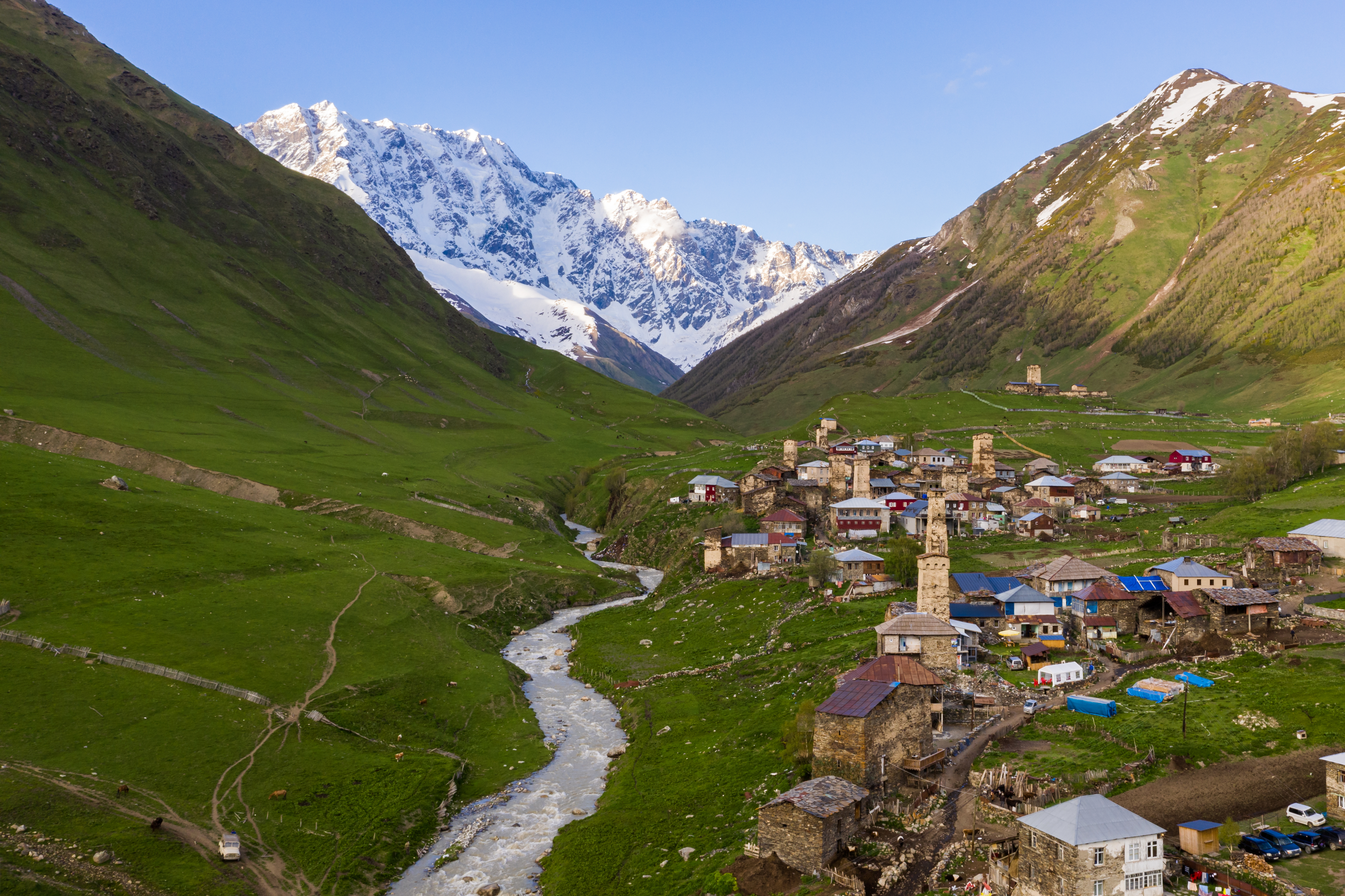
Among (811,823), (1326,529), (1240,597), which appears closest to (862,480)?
(1326,529)

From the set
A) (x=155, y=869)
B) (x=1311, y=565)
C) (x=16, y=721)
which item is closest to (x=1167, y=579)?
(x=1311, y=565)

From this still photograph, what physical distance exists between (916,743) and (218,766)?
146 ft

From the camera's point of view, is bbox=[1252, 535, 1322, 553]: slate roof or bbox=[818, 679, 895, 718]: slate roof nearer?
bbox=[818, 679, 895, 718]: slate roof

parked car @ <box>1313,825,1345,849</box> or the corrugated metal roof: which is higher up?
the corrugated metal roof

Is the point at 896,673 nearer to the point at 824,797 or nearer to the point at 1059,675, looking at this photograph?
the point at 824,797

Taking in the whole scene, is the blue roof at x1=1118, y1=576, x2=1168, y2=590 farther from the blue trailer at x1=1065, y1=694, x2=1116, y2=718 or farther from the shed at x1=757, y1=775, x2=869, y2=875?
the shed at x1=757, y1=775, x2=869, y2=875

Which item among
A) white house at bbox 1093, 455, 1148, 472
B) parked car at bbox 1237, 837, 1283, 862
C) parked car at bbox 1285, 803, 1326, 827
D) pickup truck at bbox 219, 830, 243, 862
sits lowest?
pickup truck at bbox 219, 830, 243, 862

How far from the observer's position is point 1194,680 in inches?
2383

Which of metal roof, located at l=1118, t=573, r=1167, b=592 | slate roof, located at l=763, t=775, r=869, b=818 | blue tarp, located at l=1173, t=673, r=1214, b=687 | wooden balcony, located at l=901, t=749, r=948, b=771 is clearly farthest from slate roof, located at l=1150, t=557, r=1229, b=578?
slate roof, located at l=763, t=775, r=869, b=818

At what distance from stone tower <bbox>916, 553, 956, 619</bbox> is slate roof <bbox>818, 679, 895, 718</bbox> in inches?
1034

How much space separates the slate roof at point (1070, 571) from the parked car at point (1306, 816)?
3887 centimetres

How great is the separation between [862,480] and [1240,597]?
217ft

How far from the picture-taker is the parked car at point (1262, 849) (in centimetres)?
3988

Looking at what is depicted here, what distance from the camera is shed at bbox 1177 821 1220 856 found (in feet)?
133
